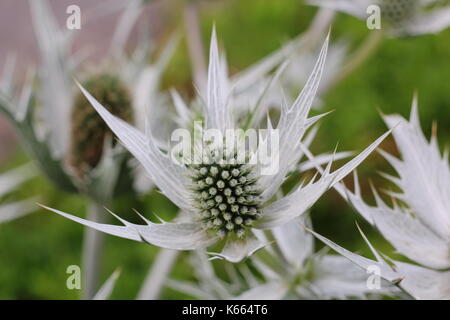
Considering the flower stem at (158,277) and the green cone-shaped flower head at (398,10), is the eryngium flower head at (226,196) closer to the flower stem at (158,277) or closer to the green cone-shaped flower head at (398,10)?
the flower stem at (158,277)

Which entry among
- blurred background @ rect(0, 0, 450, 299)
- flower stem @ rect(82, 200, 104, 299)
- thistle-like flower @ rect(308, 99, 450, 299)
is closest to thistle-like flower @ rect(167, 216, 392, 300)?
thistle-like flower @ rect(308, 99, 450, 299)

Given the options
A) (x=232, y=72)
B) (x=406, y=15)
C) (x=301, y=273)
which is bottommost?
(x=301, y=273)

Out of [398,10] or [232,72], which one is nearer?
[398,10]

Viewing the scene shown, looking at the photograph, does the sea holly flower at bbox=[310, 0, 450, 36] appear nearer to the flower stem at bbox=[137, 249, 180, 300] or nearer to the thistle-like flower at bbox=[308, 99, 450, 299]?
the thistle-like flower at bbox=[308, 99, 450, 299]

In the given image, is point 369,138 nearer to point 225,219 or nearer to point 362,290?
point 362,290

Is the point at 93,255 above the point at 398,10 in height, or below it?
below

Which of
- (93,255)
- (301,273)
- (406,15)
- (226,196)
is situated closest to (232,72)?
(406,15)

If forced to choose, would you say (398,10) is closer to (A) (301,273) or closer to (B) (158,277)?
(A) (301,273)
